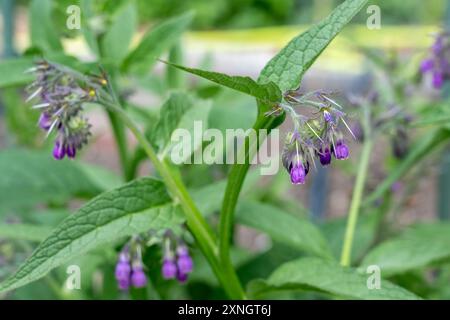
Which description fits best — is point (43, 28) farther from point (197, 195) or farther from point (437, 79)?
point (437, 79)

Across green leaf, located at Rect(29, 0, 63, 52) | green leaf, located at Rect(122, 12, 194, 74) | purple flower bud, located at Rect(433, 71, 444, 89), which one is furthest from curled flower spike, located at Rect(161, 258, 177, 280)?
purple flower bud, located at Rect(433, 71, 444, 89)

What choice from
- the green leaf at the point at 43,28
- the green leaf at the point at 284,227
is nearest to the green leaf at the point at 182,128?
the green leaf at the point at 284,227

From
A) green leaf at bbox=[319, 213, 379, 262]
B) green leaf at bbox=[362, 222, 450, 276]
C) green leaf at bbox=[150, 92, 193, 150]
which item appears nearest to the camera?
green leaf at bbox=[150, 92, 193, 150]

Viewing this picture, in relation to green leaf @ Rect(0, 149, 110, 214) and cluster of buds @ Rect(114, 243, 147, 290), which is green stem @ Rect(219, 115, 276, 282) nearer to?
cluster of buds @ Rect(114, 243, 147, 290)

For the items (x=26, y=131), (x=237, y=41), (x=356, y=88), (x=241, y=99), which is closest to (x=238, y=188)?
(x=241, y=99)

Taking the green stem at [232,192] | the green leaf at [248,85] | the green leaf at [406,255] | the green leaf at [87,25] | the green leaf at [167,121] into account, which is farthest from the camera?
the green leaf at [87,25]

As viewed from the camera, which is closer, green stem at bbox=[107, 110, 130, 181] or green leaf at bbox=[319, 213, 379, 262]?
green stem at bbox=[107, 110, 130, 181]

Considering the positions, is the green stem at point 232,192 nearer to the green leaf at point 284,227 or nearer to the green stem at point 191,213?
the green stem at point 191,213
